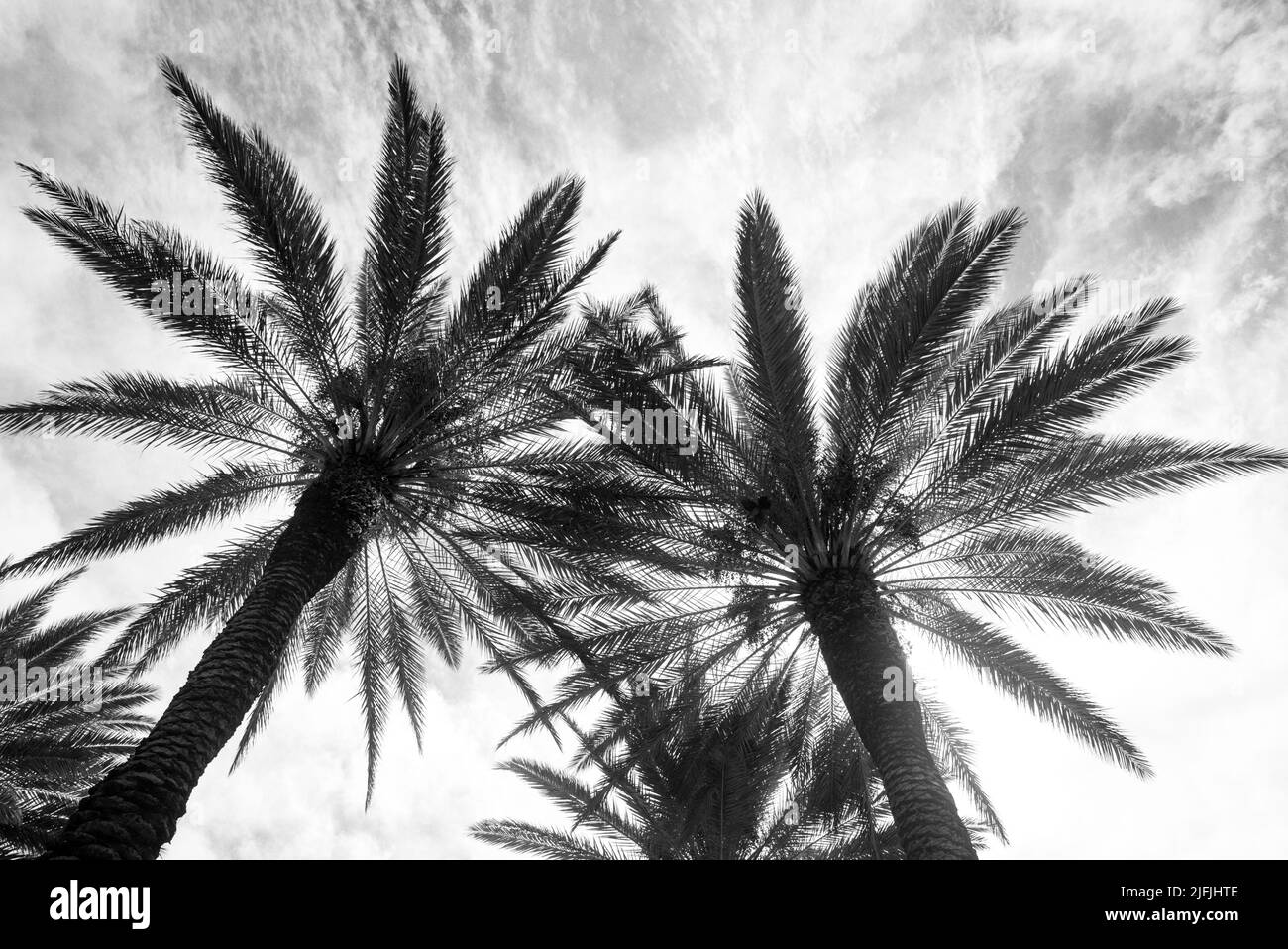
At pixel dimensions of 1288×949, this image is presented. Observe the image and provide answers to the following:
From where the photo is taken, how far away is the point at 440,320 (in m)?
8.98

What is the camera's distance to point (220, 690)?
6.16 m

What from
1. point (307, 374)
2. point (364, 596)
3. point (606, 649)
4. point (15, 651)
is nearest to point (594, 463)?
point (606, 649)

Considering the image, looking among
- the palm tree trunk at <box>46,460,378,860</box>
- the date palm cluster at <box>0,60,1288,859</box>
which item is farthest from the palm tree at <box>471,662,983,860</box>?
the palm tree trunk at <box>46,460,378,860</box>

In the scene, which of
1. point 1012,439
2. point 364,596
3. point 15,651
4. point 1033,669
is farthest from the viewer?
point 15,651

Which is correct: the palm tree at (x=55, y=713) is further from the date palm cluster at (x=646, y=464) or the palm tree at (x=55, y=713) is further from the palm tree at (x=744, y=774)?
the palm tree at (x=744, y=774)

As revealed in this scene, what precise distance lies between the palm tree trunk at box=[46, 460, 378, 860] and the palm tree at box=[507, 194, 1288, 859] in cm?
261

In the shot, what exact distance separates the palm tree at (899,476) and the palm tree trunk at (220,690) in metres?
2.61

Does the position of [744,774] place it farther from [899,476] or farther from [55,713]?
[55,713]

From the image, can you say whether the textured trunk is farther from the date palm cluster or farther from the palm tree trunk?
the palm tree trunk

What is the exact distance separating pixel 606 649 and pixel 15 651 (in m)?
10.9

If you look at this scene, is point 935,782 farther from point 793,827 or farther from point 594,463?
point 793,827

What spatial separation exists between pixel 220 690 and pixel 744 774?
6.00 metres

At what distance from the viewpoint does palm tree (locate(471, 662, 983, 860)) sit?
9320 millimetres
